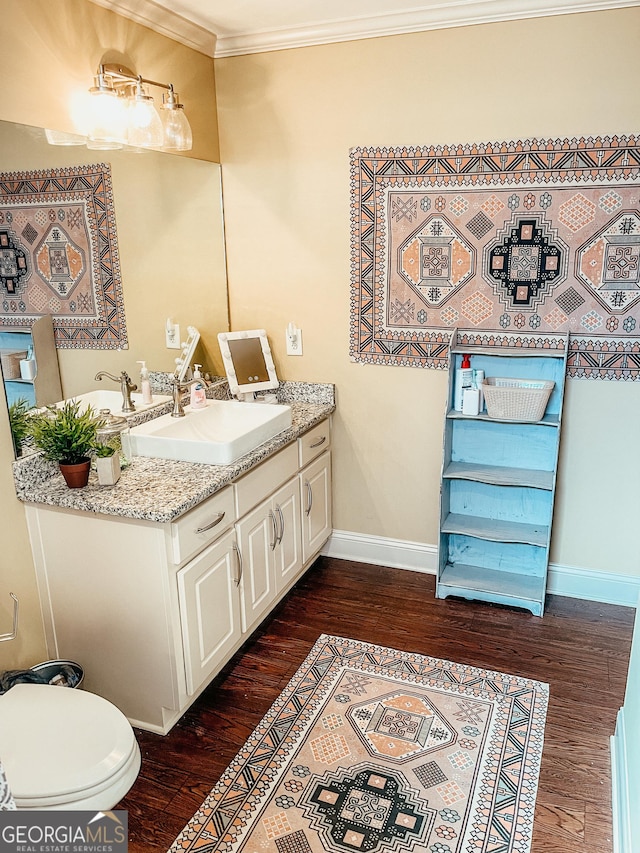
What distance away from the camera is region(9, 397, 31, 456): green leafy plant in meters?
2.10

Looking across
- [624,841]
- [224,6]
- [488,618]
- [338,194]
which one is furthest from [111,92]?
[624,841]

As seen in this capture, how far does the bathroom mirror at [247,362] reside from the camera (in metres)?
3.17

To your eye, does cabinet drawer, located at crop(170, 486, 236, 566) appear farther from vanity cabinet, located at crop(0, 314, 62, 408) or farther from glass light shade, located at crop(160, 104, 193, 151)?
glass light shade, located at crop(160, 104, 193, 151)

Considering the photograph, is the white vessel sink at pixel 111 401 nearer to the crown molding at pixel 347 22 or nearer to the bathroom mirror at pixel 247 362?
the bathroom mirror at pixel 247 362

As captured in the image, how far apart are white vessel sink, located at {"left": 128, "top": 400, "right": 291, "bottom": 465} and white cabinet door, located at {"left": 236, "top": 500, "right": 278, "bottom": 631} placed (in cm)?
29

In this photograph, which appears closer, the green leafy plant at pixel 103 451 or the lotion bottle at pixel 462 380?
the green leafy plant at pixel 103 451

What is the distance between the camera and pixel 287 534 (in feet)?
9.50

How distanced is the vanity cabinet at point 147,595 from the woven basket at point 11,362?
449mm

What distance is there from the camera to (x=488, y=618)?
292cm

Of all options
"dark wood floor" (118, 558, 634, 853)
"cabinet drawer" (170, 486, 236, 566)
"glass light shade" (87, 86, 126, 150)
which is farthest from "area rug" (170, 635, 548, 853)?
"glass light shade" (87, 86, 126, 150)

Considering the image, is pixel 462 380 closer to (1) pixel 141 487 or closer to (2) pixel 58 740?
(1) pixel 141 487

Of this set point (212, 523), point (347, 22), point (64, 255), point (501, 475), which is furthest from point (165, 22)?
point (501, 475)

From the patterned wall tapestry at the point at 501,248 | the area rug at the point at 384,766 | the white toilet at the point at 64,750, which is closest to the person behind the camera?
the white toilet at the point at 64,750

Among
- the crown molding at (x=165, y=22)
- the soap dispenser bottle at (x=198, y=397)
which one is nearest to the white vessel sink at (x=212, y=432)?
the soap dispenser bottle at (x=198, y=397)
